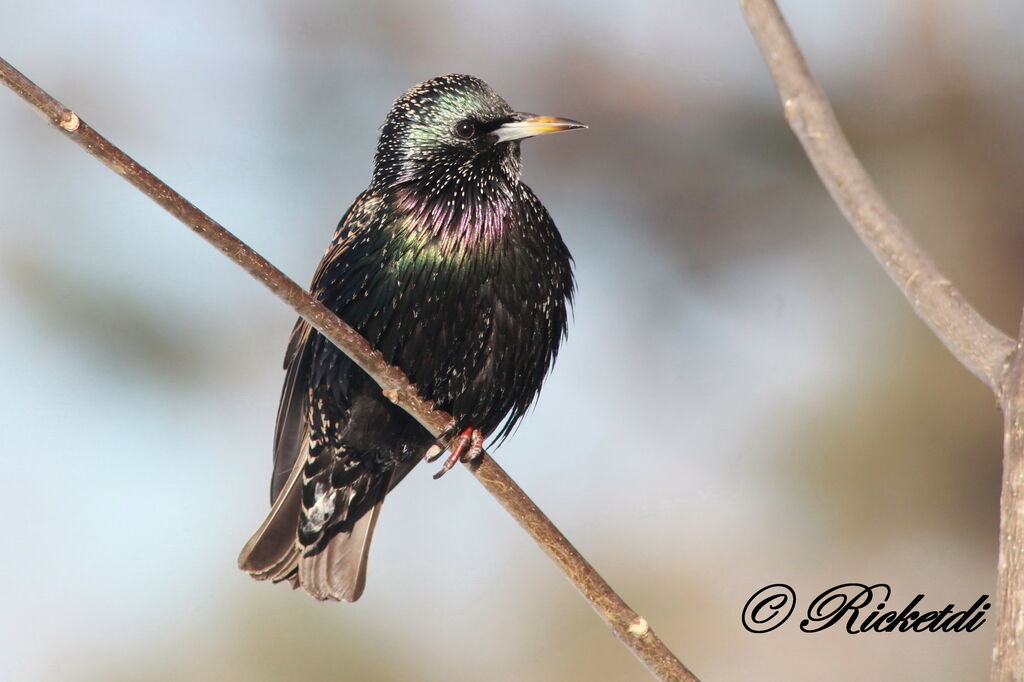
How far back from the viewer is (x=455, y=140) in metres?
3.74

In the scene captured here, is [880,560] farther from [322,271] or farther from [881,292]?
[322,271]

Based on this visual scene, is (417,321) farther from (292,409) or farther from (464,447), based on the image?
(292,409)

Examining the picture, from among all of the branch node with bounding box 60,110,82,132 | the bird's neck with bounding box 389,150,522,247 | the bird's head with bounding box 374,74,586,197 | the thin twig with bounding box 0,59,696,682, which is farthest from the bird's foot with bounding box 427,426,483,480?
the branch node with bounding box 60,110,82,132

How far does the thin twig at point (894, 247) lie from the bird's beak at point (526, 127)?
1.52 meters

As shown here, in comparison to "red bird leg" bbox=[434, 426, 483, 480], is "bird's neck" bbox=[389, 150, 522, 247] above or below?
above

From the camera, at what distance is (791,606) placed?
5402 mm

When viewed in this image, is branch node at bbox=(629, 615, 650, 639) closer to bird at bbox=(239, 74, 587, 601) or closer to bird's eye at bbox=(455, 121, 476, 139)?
bird at bbox=(239, 74, 587, 601)

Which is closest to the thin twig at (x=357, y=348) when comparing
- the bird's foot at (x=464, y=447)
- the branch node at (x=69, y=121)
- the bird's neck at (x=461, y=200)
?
the branch node at (x=69, y=121)

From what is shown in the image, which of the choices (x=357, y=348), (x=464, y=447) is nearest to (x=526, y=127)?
(x=464, y=447)

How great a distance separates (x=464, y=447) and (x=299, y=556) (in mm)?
916

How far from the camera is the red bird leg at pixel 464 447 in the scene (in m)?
3.34

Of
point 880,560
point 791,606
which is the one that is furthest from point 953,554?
point 791,606

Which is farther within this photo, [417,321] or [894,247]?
[417,321]

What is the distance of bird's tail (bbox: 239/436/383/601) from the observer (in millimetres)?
Answer: 3943
